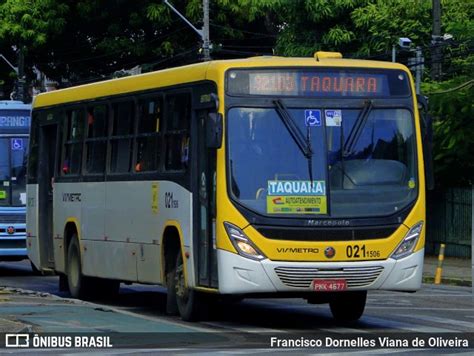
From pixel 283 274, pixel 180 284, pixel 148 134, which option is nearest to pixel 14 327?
pixel 180 284

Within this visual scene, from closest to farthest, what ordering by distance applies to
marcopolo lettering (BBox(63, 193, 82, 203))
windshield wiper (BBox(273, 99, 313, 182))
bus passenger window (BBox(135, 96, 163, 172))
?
windshield wiper (BBox(273, 99, 313, 182))
bus passenger window (BBox(135, 96, 163, 172))
marcopolo lettering (BBox(63, 193, 82, 203))

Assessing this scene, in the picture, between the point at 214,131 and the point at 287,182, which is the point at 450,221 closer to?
the point at 287,182

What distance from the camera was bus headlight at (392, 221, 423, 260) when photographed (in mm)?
15516

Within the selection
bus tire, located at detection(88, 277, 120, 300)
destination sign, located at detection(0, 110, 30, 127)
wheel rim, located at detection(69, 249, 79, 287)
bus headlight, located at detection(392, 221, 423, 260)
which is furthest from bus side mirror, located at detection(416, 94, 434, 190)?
destination sign, located at detection(0, 110, 30, 127)

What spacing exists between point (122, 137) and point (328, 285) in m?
5.00

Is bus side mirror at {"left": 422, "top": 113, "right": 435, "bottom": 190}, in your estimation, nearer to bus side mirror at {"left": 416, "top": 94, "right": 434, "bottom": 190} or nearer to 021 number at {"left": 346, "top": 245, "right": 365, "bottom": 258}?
bus side mirror at {"left": 416, "top": 94, "right": 434, "bottom": 190}

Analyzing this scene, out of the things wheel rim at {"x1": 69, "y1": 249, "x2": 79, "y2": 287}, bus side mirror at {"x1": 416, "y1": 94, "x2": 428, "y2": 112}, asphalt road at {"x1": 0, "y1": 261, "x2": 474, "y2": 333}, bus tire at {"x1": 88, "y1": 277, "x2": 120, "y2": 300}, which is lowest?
asphalt road at {"x1": 0, "y1": 261, "x2": 474, "y2": 333}

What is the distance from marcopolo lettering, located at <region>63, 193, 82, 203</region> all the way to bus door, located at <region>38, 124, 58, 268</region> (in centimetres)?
114

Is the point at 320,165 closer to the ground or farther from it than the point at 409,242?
farther from it

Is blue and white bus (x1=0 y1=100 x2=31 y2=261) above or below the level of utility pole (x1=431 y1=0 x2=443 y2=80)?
below

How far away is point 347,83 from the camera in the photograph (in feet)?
52.3

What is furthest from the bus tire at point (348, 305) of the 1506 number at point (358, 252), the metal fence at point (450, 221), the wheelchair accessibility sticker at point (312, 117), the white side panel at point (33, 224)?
the metal fence at point (450, 221)

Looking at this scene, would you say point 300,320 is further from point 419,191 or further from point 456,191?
point 456,191

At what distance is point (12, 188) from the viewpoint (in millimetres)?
27016
